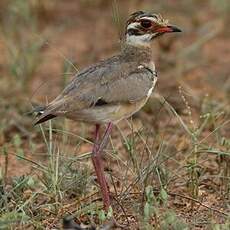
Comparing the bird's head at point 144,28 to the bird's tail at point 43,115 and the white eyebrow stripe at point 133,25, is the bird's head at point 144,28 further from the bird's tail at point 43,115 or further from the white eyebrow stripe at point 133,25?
the bird's tail at point 43,115

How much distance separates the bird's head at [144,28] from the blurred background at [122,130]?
10 centimetres

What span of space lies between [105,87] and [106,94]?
49mm

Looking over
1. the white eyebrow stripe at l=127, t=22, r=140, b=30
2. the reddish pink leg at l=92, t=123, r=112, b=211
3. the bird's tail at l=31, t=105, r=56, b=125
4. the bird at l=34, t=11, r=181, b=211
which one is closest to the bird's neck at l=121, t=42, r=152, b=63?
the bird at l=34, t=11, r=181, b=211

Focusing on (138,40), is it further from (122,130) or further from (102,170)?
(122,130)

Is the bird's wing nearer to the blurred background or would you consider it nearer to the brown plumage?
the brown plumage

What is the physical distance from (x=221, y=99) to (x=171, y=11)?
165 cm

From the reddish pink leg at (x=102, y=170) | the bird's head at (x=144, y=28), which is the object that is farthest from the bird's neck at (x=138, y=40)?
the reddish pink leg at (x=102, y=170)

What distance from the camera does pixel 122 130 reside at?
5992mm

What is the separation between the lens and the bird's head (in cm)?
473

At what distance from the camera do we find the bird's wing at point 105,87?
4230 millimetres

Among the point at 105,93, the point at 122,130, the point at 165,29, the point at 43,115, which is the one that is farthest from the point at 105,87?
the point at 122,130

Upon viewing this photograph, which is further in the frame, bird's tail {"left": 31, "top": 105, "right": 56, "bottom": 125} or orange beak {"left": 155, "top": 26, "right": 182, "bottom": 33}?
orange beak {"left": 155, "top": 26, "right": 182, "bottom": 33}

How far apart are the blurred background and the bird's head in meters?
0.10

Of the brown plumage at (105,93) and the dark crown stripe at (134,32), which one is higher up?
the dark crown stripe at (134,32)
